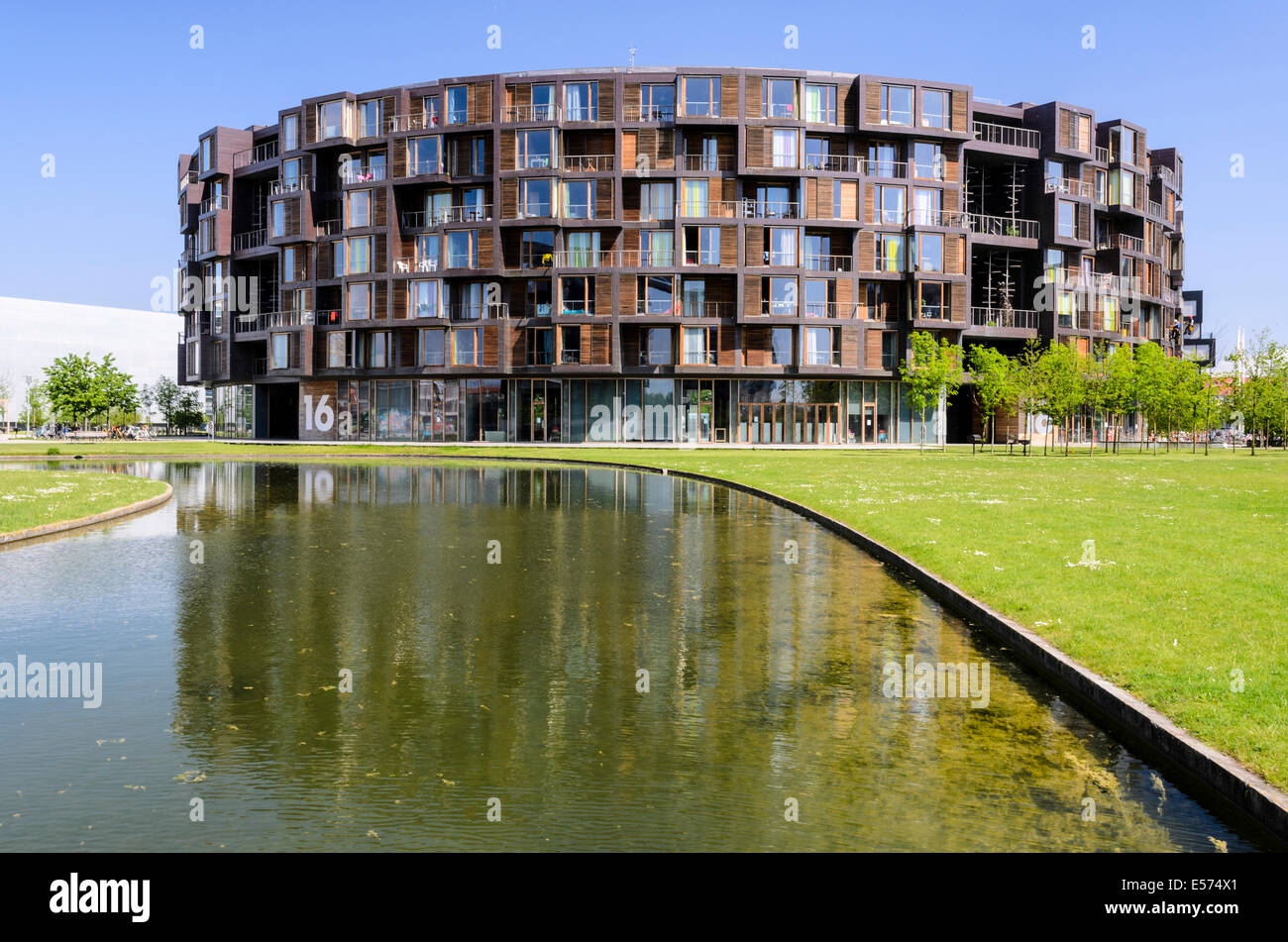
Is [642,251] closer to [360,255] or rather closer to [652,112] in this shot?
[652,112]

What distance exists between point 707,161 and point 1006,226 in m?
23.2

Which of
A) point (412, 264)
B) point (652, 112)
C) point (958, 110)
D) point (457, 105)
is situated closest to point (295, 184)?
point (412, 264)

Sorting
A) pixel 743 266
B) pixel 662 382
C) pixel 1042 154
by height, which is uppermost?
pixel 1042 154

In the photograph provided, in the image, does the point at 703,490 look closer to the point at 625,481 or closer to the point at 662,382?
the point at 625,481

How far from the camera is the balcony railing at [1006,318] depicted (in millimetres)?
74875

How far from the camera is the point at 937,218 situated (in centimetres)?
7081

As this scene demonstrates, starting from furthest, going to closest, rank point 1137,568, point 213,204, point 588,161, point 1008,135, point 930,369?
point 213,204
point 1008,135
point 588,161
point 930,369
point 1137,568

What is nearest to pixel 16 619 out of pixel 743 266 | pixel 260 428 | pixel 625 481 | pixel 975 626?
pixel 975 626

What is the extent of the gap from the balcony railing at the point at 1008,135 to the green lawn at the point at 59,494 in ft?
212

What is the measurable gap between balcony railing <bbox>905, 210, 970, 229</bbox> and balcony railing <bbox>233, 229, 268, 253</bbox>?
48087mm

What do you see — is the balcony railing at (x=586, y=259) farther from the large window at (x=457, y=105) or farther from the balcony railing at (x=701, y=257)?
the large window at (x=457, y=105)
